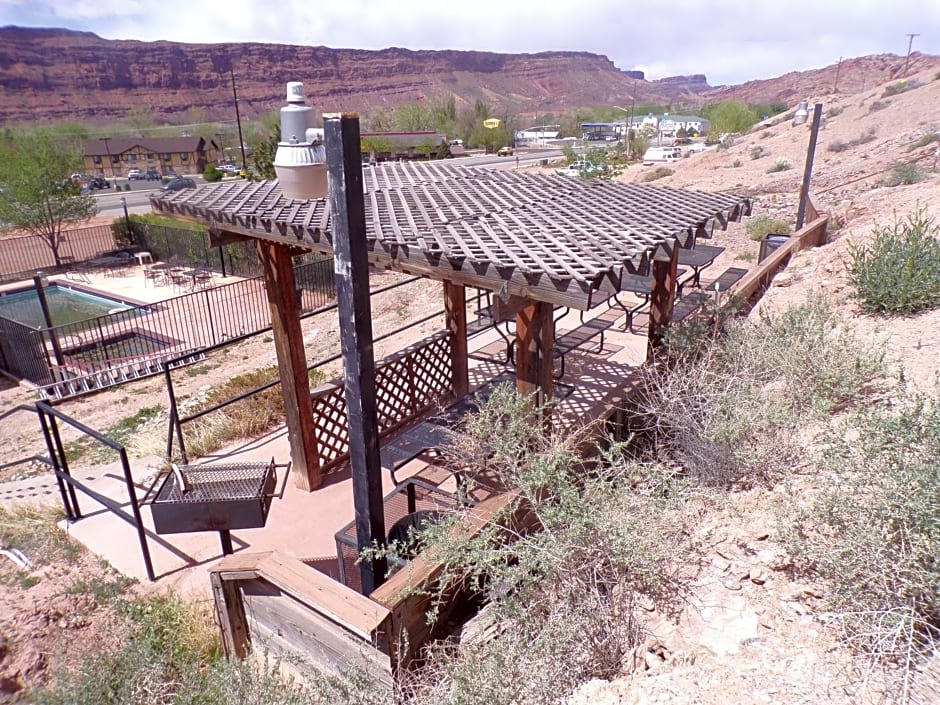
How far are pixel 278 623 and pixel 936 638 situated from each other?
314 centimetres

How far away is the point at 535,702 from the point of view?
8.25 feet

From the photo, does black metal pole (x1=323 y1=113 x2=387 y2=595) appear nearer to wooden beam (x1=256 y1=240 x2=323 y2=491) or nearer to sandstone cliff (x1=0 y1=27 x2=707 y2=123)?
wooden beam (x1=256 y1=240 x2=323 y2=491)

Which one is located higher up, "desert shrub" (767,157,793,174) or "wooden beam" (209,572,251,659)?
"desert shrub" (767,157,793,174)

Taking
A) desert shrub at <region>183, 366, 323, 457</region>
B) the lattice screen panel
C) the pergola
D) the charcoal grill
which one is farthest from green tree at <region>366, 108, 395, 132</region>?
the charcoal grill

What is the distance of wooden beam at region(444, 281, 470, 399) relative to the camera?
6.49 metres

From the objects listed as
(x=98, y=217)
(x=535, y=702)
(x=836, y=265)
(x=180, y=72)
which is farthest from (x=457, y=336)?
(x=180, y=72)

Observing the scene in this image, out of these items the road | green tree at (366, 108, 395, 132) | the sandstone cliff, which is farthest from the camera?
the sandstone cliff

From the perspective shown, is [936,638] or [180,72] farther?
[180,72]

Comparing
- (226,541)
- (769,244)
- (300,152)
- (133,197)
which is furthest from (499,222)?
(133,197)

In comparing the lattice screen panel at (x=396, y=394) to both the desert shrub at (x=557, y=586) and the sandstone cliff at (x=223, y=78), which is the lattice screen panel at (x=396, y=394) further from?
the sandstone cliff at (x=223, y=78)

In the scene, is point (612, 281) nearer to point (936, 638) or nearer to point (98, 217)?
point (936, 638)

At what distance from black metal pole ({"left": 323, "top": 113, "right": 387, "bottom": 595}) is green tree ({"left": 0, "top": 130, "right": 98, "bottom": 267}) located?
2773 centimetres

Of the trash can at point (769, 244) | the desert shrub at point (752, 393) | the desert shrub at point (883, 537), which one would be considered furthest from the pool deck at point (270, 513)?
the trash can at point (769, 244)

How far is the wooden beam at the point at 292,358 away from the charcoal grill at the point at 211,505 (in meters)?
0.97
